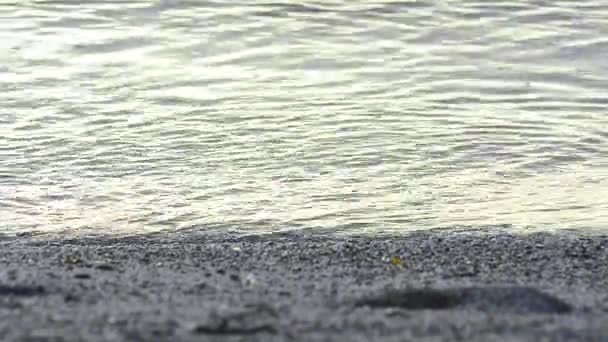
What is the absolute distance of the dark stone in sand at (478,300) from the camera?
15.6 feet

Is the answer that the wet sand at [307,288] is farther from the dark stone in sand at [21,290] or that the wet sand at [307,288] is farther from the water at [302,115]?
the water at [302,115]

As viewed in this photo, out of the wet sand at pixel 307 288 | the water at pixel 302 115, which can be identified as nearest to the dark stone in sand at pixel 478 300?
the wet sand at pixel 307 288

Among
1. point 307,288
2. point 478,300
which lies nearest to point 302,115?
point 307,288

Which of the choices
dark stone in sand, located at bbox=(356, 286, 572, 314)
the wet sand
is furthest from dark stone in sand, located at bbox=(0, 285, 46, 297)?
dark stone in sand, located at bbox=(356, 286, 572, 314)

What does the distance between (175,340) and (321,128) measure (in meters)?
5.66

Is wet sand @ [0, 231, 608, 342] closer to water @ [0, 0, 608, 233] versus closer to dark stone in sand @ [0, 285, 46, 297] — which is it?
dark stone in sand @ [0, 285, 46, 297]

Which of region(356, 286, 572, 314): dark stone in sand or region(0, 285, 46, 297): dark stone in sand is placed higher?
region(0, 285, 46, 297): dark stone in sand

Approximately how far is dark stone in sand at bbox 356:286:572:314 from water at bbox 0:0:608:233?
2.49 metres

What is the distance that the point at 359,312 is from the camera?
454 cm

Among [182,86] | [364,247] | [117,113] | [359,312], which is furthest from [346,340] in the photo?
[182,86]

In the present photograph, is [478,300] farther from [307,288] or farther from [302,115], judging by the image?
[302,115]

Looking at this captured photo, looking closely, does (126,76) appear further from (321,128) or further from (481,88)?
(481,88)

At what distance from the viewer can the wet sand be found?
4238mm

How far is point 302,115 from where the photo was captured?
10.0 m
